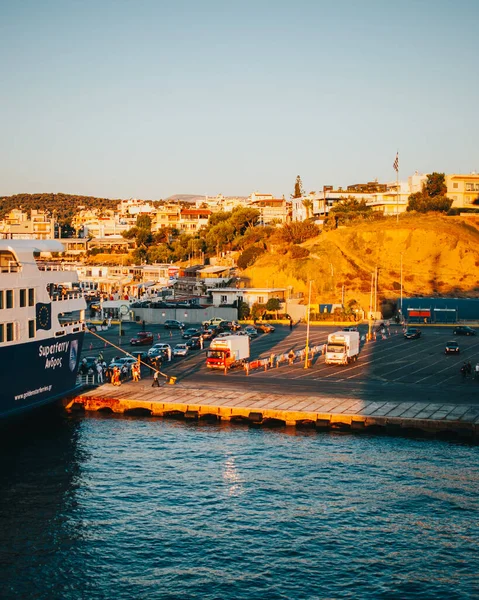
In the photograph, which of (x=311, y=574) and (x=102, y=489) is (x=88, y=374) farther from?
(x=311, y=574)

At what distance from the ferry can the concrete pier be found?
356 centimetres

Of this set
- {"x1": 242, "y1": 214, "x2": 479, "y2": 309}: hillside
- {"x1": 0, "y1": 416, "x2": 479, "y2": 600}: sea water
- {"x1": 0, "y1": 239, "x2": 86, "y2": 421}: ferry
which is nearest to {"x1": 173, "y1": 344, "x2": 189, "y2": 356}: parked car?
{"x1": 0, "y1": 239, "x2": 86, "y2": 421}: ferry

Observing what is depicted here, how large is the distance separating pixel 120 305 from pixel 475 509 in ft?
247

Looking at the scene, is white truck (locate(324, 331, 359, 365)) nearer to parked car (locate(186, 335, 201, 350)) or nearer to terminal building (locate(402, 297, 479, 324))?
parked car (locate(186, 335, 201, 350))

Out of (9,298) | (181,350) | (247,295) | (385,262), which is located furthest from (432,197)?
(9,298)

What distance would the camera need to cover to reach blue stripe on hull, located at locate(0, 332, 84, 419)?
39.7 m

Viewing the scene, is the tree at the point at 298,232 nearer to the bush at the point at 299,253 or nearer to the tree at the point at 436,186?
the bush at the point at 299,253

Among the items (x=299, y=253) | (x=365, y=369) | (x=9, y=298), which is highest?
(x=299, y=253)

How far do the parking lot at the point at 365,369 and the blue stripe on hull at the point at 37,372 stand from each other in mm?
9284

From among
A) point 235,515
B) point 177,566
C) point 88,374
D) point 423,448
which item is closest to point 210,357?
point 88,374

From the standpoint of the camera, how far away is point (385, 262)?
124 meters

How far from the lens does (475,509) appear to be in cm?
3070

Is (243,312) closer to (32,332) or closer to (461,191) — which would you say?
(32,332)

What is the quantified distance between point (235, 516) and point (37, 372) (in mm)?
17969
